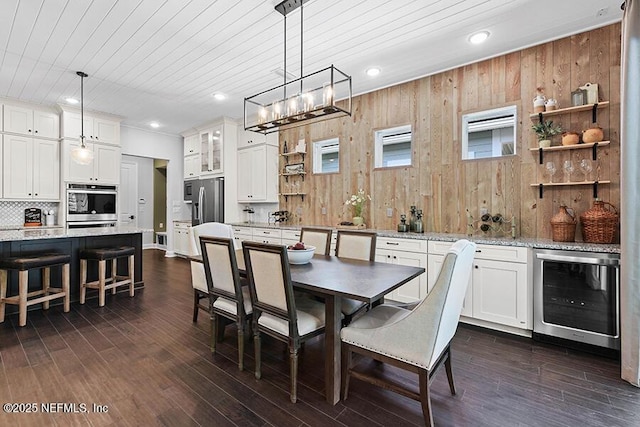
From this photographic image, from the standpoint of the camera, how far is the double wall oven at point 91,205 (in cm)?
532

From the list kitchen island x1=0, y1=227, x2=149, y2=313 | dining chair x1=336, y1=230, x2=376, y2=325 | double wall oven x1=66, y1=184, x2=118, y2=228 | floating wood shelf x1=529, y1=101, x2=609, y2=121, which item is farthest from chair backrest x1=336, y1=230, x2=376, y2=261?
double wall oven x1=66, y1=184, x2=118, y2=228

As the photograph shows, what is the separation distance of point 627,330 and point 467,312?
47.4 inches

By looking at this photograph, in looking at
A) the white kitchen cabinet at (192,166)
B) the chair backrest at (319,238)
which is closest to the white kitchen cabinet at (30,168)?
the white kitchen cabinet at (192,166)

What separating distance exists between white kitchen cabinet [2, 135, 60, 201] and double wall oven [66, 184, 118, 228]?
285 mm

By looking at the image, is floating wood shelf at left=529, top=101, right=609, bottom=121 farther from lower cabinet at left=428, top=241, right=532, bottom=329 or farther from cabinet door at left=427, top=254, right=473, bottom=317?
cabinet door at left=427, top=254, right=473, bottom=317

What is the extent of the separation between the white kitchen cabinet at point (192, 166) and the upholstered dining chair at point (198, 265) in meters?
3.53

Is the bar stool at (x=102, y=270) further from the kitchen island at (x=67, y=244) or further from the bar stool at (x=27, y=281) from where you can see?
the bar stool at (x=27, y=281)

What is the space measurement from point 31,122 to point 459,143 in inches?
263

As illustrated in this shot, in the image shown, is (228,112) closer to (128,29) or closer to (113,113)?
(113,113)

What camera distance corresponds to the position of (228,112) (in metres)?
5.71

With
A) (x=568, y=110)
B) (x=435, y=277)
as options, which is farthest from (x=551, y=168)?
(x=435, y=277)

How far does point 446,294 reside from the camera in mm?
1600

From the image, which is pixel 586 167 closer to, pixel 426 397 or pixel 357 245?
pixel 357 245

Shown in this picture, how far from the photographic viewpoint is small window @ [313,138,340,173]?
5156 millimetres
